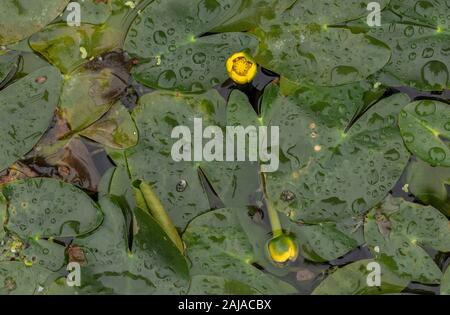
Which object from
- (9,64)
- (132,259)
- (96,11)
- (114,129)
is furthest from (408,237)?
(9,64)

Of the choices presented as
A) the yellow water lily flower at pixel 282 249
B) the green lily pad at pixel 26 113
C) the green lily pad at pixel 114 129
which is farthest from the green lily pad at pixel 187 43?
the yellow water lily flower at pixel 282 249

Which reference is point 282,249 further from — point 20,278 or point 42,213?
point 20,278

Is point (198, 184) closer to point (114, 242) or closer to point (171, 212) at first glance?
point (171, 212)

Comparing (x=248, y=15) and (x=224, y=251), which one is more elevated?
(x=248, y=15)

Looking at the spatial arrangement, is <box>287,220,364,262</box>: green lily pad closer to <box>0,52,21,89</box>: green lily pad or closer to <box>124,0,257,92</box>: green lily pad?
<box>124,0,257,92</box>: green lily pad

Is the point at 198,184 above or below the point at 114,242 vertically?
above

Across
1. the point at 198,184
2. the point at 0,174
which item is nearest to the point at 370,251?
the point at 198,184
